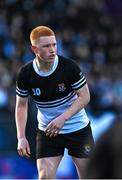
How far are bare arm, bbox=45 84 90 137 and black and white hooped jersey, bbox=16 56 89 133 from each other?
0.07 meters

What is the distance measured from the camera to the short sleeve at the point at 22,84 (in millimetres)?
5961

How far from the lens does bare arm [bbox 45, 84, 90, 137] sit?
564 cm

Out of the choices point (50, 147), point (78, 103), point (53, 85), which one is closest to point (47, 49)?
point (53, 85)

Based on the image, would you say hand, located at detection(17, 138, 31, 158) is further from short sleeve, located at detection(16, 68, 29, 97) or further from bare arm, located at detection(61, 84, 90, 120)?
bare arm, located at detection(61, 84, 90, 120)

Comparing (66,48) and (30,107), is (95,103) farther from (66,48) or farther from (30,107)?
(66,48)

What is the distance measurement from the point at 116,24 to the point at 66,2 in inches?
50.7

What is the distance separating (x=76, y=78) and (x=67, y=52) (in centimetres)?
782

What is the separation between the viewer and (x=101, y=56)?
14.4m

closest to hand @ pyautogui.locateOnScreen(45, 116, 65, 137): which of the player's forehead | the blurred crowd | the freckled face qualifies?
the freckled face

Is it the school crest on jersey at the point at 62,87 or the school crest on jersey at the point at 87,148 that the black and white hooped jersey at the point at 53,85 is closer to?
the school crest on jersey at the point at 62,87

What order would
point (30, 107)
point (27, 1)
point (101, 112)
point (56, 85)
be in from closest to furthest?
point (56, 85), point (30, 107), point (101, 112), point (27, 1)

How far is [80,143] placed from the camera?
6230 millimetres

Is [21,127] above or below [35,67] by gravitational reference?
below

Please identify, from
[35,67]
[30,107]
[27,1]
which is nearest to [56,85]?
[35,67]
